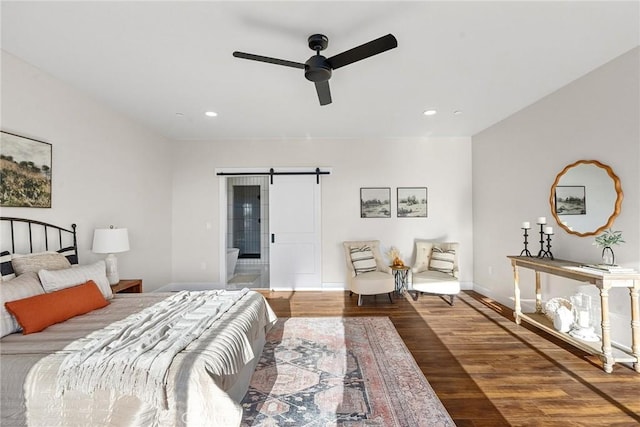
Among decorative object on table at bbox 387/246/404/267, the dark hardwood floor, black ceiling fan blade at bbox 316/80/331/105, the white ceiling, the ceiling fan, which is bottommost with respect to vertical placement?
the dark hardwood floor

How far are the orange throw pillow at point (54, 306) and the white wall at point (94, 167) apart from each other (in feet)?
3.37

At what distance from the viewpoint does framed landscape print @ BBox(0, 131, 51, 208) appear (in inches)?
95.7

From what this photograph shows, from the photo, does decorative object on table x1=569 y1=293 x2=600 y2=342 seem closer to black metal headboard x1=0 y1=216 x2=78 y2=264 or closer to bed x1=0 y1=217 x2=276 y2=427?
bed x1=0 y1=217 x2=276 y2=427

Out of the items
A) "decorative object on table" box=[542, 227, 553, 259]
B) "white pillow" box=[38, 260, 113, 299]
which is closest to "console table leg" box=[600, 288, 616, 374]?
"decorative object on table" box=[542, 227, 553, 259]

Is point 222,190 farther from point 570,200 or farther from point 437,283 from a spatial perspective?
point 570,200

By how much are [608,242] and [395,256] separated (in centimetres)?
269

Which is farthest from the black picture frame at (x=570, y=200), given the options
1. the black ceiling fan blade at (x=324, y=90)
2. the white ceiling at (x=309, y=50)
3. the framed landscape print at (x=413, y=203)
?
the black ceiling fan blade at (x=324, y=90)

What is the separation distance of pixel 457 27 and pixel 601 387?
3050mm

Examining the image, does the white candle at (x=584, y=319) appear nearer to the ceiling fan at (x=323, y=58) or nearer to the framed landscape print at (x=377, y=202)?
the framed landscape print at (x=377, y=202)

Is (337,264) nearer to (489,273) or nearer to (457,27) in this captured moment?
(489,273)

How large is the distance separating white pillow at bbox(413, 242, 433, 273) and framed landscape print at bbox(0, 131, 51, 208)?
4939 millimetres

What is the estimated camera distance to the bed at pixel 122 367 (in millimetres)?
1442

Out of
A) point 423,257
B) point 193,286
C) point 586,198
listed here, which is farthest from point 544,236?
point 193,286

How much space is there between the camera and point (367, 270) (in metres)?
4.54
